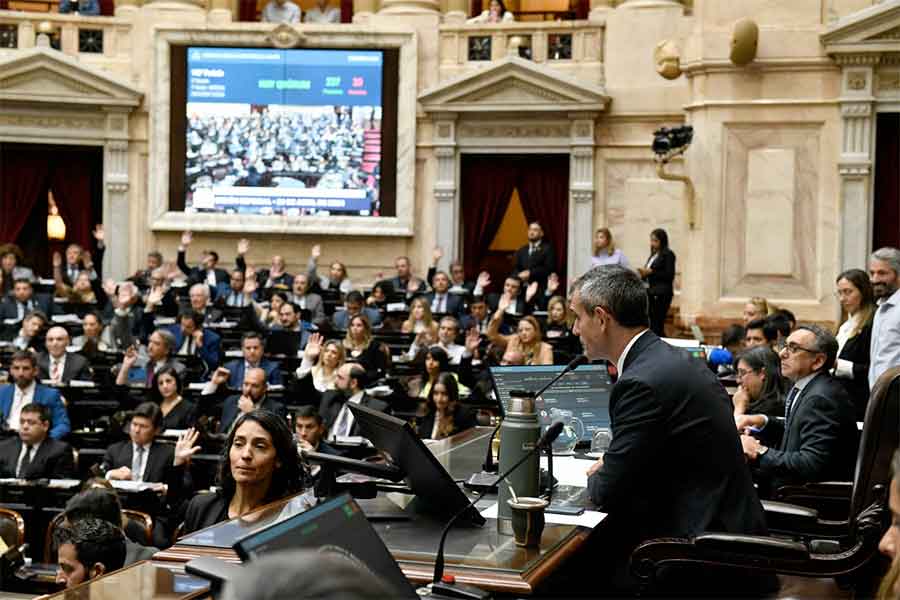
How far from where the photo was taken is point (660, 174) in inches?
539

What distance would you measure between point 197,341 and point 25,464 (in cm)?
410

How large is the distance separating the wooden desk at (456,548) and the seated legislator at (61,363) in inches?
317

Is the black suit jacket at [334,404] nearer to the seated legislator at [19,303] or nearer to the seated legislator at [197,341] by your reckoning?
the seated legislator at [197,341]

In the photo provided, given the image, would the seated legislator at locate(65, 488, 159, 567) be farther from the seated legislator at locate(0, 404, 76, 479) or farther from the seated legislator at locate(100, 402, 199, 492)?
the seated legislator at locate(0, 404, 76, 479)

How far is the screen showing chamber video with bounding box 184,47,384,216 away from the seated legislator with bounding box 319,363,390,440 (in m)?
8.05

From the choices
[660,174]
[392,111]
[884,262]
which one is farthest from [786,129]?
[884,262]

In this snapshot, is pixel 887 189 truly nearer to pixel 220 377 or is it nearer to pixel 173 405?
pixel 220 377

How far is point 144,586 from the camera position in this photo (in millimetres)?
2773

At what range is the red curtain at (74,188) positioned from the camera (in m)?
18.5

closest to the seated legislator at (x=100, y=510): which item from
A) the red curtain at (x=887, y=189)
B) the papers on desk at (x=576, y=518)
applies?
the papers on desk at (x=576, y=518)

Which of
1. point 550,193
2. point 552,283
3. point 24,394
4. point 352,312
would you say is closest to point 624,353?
point 24,394

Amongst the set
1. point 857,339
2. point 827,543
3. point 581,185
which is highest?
point 581,185

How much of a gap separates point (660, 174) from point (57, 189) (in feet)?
30.9

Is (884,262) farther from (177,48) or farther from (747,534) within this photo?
(177,48)
